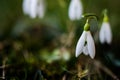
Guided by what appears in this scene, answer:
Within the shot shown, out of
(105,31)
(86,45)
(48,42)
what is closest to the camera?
(86,45)

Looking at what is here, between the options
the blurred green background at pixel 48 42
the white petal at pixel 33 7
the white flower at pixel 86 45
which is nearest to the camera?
the white flower at pixel 86 45

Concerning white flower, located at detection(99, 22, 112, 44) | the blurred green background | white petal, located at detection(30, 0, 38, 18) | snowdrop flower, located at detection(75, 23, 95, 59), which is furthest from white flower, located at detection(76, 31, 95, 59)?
white petal, located at detection(30, 0, 38, 18)

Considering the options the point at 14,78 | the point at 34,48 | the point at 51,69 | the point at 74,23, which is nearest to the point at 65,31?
the point at 74,23

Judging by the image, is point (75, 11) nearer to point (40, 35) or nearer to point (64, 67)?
point (64, 67)

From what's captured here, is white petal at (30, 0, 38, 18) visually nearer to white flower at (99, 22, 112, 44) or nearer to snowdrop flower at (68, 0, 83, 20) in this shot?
snowdrop flower at (68, 0, 83, 20)

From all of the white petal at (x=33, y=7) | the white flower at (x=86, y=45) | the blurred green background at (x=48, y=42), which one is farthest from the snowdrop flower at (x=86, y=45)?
the white petal at (x=33, y=7)

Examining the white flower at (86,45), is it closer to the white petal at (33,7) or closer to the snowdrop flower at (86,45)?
the snowdrop flower at (86,45)

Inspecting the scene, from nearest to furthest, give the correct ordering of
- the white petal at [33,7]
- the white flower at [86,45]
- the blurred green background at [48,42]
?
1. the white flower at [86,45]
2. the blurred green background at [48,42]
3. the white petal at [33,7]

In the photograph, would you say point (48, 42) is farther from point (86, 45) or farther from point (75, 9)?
point (86, 45)

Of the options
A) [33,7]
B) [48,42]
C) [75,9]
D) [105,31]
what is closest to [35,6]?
[33,7]
